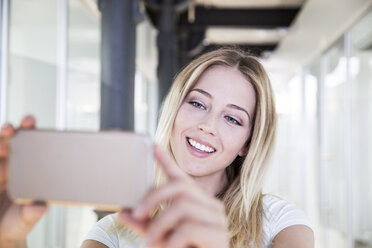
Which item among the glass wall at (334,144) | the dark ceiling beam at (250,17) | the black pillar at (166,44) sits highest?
the dark ceiling beam at (250,17)

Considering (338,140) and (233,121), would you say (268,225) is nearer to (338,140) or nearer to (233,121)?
(233,121)

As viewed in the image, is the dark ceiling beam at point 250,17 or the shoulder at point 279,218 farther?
the dark ceiling beam at point 250,17

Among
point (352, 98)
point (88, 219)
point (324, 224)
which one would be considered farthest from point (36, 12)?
point (324, 224)

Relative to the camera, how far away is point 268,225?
1.38m

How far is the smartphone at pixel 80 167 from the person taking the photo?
0.65m

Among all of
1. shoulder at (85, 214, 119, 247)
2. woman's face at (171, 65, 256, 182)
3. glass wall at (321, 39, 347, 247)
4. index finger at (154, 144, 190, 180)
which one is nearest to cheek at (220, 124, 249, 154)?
woman's face at (171, 65, 256, 182)

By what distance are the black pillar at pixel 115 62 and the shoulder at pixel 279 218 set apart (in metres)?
1.80

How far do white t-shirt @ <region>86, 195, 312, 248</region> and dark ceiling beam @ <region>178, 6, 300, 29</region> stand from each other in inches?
Answer: 252

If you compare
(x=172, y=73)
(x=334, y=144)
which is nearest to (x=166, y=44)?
(x=172, y=73)

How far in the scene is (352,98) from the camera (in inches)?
167

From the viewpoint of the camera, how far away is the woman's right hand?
0.70m

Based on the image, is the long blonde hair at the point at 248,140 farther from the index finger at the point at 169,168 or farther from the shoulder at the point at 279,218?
the index finger at the point at 169,168

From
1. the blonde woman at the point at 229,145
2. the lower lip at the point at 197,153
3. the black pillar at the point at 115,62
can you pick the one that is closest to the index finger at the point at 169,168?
the blonde woman at the point at 229,145

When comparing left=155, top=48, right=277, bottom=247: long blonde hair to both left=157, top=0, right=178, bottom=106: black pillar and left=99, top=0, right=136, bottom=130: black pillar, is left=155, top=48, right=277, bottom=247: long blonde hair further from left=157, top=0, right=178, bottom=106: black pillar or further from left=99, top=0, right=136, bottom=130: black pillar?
left=157, top=0, right=178, bottom=106: black pillar
